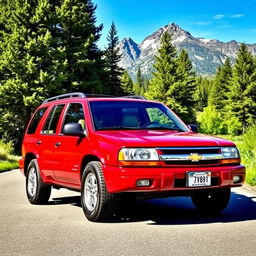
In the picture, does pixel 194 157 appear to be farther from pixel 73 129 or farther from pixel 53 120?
pixel 53 120

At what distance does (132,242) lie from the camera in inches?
206

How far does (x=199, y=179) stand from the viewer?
616 cm

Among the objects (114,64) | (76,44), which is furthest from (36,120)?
(114,64)

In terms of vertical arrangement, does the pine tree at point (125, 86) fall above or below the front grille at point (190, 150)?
above

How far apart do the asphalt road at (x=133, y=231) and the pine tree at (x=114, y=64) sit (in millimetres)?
46124

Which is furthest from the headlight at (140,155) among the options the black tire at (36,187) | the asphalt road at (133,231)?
the black tire at (36,187)

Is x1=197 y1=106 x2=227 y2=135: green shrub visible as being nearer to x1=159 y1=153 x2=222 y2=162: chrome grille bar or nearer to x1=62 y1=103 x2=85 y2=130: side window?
x1=62 y1=103 x2=85 y2=130: side window

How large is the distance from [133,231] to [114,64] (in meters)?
54.0

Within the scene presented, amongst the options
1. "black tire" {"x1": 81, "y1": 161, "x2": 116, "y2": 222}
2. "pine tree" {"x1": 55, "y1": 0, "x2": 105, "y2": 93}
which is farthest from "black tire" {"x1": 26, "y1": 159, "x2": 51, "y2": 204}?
"pine tree" {"x1": 55, "y1": 0, "x2": 105, "y2": 93}

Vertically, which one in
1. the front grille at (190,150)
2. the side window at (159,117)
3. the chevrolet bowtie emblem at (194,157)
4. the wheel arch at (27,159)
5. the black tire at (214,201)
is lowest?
the black tire at (214,201)

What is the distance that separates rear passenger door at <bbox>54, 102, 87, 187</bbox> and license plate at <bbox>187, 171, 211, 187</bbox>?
1.73 meters

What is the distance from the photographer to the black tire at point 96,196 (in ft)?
20.4

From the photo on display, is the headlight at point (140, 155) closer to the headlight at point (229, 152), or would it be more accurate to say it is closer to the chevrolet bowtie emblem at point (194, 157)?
the chevrolet bowtie emblem at point (194, 157)

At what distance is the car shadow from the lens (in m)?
6.65
